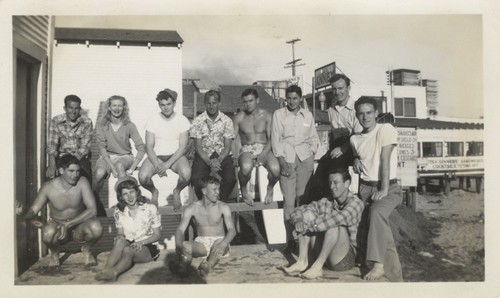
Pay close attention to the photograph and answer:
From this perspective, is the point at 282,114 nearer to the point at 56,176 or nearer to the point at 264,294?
the point at 264,294

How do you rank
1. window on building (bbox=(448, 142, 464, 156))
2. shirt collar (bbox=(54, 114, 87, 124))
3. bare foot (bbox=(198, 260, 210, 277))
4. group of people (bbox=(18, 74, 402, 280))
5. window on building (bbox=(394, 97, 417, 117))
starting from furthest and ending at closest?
window on building (bbox=(394, 97, 417, 117)) < window on building (bbox=(448, 142, 464, 156)) < shirt collar (bbox=(54, 114, 87, 124)) < bare foot (bbox=(198, 260, 210, 277)) < group of people (bbox=(18, 74, 402, 280))

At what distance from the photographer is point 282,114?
5352 millimetres

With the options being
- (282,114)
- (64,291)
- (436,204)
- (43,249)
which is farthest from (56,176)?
(436,204)

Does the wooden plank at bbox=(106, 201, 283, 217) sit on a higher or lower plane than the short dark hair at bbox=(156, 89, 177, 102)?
lower

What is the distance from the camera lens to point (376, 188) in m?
4.94

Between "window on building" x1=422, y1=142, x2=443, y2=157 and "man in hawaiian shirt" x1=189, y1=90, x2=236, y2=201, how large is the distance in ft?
8.47

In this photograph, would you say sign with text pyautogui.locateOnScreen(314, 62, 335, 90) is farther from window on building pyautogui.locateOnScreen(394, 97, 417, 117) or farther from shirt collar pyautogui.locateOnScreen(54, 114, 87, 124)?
shirt collar pyautogui.locateOnScreen(54, 114, 87, 124)

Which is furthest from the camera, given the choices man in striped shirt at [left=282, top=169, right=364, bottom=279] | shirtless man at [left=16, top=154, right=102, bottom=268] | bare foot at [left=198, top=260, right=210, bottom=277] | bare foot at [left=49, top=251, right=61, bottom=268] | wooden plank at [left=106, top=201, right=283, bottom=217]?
wooden plank at [left=106, top=201, right=283, bottom=217]

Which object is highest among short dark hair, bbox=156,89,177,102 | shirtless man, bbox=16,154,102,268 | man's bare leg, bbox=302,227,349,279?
short dark hair, bbox=156,89,177,102

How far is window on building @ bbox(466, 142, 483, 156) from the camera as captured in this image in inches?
213

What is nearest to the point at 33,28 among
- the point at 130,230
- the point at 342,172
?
the point at 130,230

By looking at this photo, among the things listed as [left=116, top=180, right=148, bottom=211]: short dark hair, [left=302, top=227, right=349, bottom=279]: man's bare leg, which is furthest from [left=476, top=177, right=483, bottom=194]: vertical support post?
[left=116, top=180, right=148, bottom=211]: short dark hair

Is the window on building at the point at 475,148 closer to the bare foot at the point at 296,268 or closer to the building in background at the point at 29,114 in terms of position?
the bare foot at the point at 296,268

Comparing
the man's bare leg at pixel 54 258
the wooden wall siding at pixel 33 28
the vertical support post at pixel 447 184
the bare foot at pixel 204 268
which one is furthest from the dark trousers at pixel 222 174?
the vertical support post at pixel 447 184
